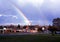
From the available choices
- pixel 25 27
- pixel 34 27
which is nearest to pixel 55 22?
pixel 34 27

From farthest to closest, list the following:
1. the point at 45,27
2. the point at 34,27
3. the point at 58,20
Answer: the point at 58,20 < the point at 34,27 < the point at 45,27

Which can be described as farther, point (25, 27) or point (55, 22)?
point (55, 22)

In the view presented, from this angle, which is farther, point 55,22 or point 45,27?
point 55,22

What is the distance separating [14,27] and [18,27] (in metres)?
3.62

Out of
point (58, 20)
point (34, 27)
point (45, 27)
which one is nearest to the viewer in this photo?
point (45, 27)

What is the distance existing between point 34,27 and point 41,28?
7.34 meters

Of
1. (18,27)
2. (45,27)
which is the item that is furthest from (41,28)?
(18,27)

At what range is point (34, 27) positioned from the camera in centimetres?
10969

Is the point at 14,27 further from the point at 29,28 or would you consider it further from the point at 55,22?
the point at 55,22

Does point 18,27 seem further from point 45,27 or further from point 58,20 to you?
point 58,20

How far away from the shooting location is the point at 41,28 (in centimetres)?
10325

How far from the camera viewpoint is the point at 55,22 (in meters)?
115

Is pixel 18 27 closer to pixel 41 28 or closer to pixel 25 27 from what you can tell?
pixel 25 27

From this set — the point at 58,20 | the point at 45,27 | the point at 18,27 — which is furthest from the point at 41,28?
the point at 58,20
